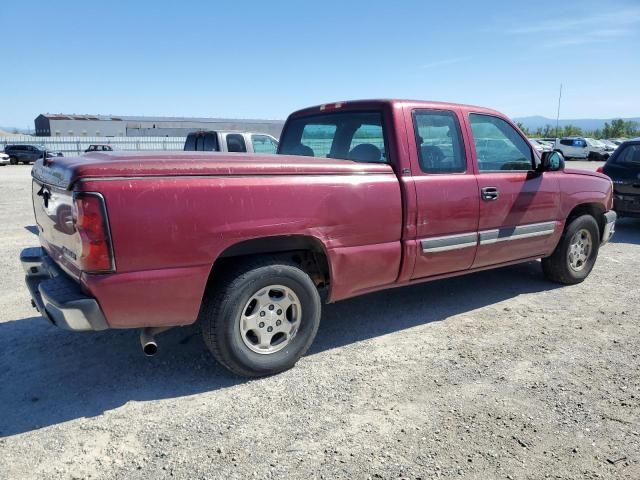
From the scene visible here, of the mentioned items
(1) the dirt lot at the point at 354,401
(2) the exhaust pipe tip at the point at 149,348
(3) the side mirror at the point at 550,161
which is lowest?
(1) the dirt lot at the point at 354,401

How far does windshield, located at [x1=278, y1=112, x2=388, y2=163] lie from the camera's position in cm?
421

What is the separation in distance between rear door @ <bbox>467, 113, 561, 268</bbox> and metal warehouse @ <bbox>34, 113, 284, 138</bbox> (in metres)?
55.0

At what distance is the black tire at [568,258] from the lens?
18.0 ft

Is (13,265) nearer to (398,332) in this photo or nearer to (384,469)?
(398,332)

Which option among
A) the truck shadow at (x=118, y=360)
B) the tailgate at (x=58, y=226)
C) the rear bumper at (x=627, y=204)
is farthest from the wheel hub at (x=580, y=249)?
the tailgate at (x=58, y=226)

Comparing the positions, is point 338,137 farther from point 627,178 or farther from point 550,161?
point 627,178

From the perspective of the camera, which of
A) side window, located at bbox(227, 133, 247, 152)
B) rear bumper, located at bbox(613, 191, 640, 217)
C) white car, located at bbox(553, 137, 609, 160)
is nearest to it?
rear bumper, located at bbox(613, 191, 640, 217)

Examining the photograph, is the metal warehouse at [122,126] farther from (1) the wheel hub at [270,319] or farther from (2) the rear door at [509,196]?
(1) the wheel hub at [270,319]

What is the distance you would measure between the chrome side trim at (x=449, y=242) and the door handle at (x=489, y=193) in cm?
34

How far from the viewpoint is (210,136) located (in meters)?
10.6

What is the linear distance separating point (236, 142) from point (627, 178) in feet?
24.6

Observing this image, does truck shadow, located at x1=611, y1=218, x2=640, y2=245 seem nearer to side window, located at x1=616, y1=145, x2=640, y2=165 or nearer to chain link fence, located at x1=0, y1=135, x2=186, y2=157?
side window, located at x1=616, y1=145, x2=640, y2=165

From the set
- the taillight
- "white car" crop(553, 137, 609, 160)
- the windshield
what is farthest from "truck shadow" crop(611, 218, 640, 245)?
"white car" crop(553, 137, 609, 160)

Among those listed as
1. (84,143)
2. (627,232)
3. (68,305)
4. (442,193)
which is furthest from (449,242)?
(84,143)
